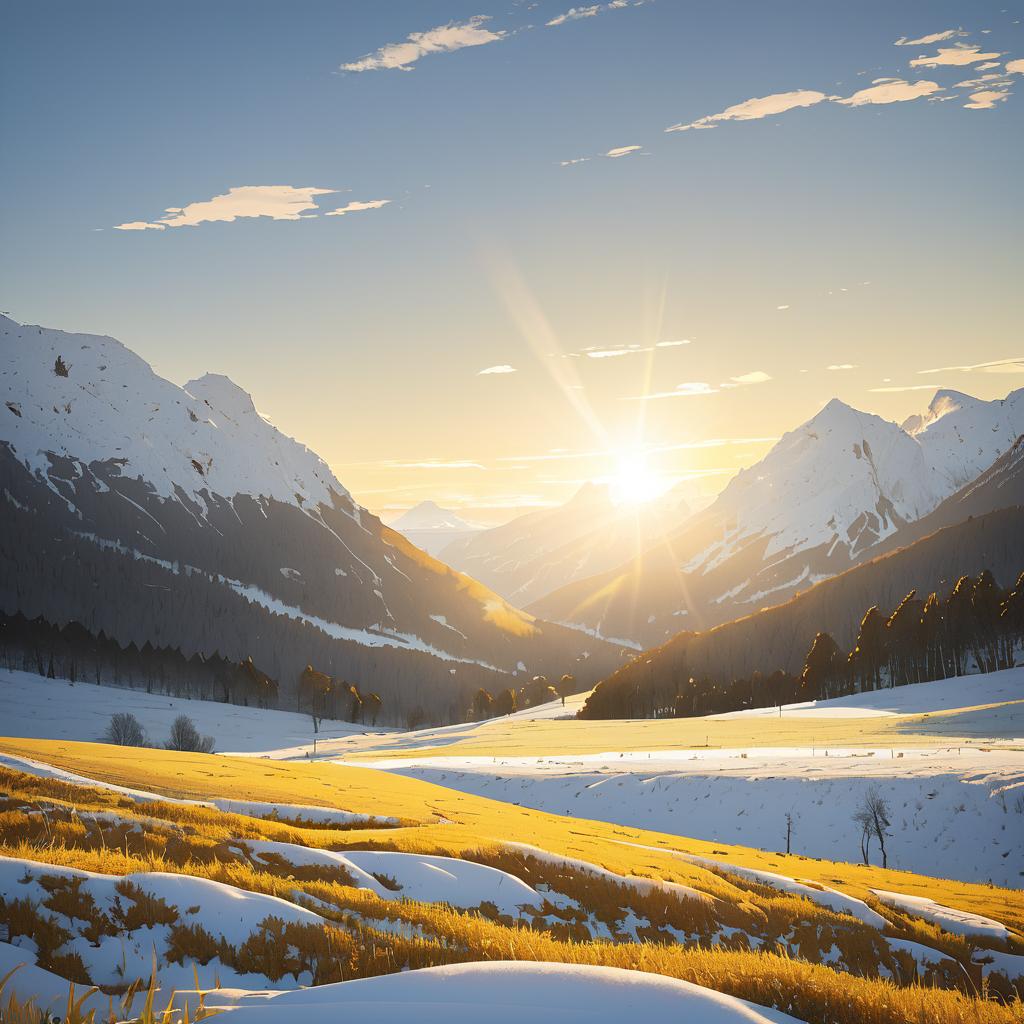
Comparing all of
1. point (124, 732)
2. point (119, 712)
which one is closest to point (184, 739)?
point (124, 732)

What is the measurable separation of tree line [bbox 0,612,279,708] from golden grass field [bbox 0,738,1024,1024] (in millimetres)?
151980

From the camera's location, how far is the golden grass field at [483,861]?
8.06 meters

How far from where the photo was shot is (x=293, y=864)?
51.1 feet

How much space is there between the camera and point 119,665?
578 feet

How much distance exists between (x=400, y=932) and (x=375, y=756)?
109 metres

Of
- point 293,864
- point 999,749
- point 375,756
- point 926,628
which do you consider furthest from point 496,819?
point 926,628

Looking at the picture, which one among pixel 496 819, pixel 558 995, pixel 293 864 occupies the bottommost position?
pixel 496 819

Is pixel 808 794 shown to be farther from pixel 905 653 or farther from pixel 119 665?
pixel 119 665

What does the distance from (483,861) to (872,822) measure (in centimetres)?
3808

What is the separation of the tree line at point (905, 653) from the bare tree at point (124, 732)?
10198cm

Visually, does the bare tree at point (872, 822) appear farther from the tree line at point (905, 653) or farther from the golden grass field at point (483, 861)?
the tree line at point (905, 653)

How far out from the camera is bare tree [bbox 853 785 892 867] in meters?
45.1

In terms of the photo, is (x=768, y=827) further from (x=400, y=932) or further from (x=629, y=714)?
(x=629, y=714)

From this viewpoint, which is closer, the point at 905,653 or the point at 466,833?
the point at 466,833
